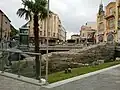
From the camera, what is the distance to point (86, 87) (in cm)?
1346

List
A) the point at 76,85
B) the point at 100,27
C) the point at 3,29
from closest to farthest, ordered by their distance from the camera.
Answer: the point at 76,85 < the point at 3,29 < the point at 100,27

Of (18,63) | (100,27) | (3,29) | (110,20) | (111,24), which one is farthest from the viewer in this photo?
(100,27)

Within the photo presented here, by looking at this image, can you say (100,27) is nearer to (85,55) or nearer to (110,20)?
(110,20)

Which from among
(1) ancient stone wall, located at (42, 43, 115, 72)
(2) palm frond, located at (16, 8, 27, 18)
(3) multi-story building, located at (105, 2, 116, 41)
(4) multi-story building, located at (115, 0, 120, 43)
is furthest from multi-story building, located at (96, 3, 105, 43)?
(2) palm frond, located at (16, 8, 27, 18)

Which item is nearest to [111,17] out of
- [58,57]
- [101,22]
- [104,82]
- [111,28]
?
[111,28]

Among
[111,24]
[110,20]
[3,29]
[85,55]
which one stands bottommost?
[85,55]

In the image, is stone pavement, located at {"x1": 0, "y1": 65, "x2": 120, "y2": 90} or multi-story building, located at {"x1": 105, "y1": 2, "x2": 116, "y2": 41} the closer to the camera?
stone pavement, located at {"x1": 0, "y1": 65, "x2": 120, "y2": 90}

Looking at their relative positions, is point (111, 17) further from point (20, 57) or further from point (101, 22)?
point (20, 57)

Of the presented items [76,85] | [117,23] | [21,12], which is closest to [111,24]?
[117,23]

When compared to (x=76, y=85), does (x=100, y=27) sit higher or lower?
higher

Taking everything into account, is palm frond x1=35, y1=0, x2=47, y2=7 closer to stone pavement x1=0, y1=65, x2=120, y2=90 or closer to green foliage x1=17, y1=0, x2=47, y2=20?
green foliage x1=17, y1=0, x2=47, y2=20

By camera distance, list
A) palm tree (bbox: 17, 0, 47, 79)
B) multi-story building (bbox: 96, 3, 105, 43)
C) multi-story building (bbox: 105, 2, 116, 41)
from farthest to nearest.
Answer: multi-story building (bbox: 96, 3, 105, 43), multi-story building (bbox: 105, 2, 116, 41), palm tree (bbox: 17, 0, 47, 79)

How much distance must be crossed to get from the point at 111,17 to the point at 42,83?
250 ft

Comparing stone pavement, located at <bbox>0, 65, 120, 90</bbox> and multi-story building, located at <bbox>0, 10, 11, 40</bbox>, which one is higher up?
multi-story building, located at <bbox>0, 10, 11, 40</bbox>
